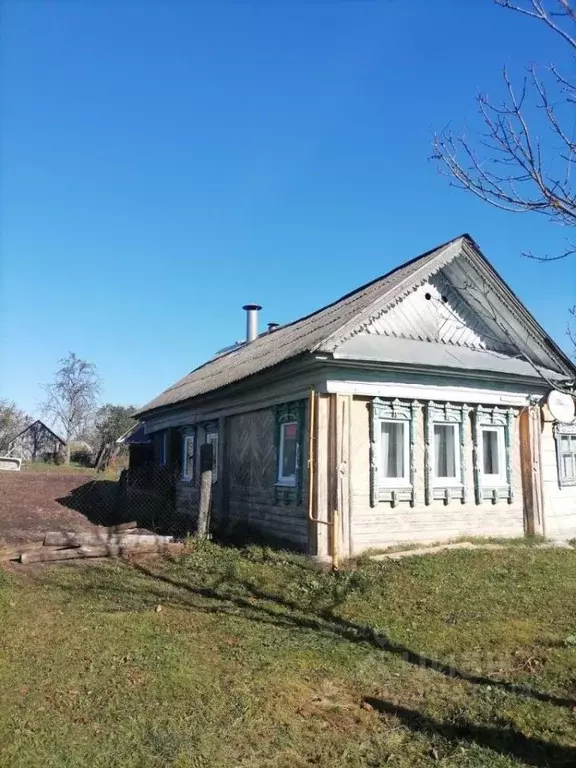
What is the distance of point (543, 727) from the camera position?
453 centimetres

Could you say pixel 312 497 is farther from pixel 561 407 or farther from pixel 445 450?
pixel 561 407

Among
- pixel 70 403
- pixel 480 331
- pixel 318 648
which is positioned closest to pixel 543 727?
pixel 318 648

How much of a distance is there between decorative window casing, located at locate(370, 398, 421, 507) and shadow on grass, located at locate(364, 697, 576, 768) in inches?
228

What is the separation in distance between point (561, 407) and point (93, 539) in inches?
346

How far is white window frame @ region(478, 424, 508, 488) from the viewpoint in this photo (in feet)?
38.6

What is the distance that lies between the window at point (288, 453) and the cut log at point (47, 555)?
3697 mm

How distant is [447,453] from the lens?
454 inches

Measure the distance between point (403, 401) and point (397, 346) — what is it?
971 mm

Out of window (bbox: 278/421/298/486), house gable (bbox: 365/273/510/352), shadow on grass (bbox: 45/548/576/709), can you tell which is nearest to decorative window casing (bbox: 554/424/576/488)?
house gable (bbox: 365/273/510/352)

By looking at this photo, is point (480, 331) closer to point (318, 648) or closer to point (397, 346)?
point (397, 346)

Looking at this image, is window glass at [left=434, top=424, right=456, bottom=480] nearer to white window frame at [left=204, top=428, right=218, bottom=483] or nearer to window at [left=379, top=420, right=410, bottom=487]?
window at [left=379, top=420, right=410, bottom=487]

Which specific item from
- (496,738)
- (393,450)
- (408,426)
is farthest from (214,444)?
(496,738)

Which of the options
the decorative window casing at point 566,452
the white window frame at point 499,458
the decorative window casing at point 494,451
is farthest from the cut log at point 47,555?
the decorative window casing at point 566,452

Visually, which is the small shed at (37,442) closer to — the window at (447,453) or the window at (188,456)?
the window at (188,456)
